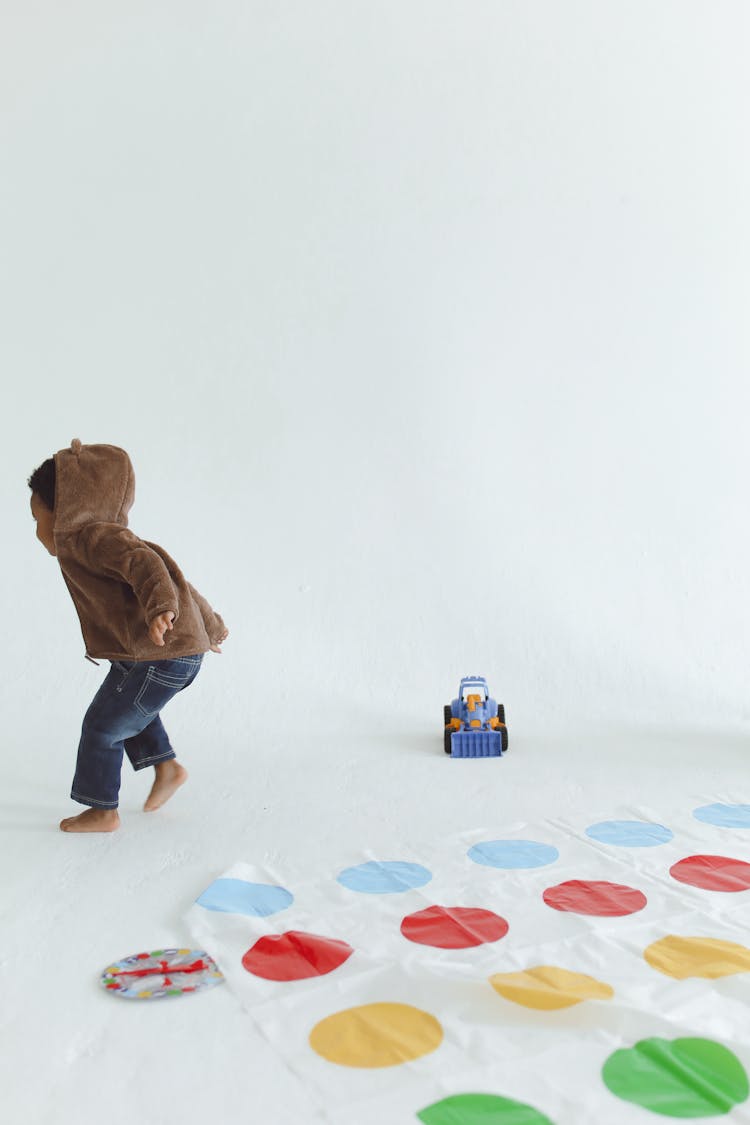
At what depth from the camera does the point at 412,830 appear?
1723mm

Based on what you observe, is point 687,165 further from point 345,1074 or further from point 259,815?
point 345,1074

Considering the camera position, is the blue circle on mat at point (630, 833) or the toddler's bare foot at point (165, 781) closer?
the blue circle on mat at point (630, 833)

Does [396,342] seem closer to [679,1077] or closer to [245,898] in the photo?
[245,898]

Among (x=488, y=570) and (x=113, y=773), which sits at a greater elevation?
(x=488, y=570)

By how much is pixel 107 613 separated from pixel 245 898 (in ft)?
1.94

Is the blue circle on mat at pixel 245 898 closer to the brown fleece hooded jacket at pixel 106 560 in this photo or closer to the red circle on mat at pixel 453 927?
the red circle on mat at pixel 453 927

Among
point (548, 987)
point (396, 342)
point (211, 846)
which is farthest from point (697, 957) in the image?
point (396, 342)

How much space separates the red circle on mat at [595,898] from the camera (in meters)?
1.34

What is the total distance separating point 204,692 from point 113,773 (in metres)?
0.71

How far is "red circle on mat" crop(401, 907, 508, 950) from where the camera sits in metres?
1.26

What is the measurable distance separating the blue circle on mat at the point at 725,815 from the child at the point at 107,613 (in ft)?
2.96

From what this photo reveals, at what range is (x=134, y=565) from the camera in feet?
5.64

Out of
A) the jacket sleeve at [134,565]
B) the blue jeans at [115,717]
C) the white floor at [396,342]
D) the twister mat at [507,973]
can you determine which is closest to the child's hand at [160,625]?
the jacket sleeve at [134,565]

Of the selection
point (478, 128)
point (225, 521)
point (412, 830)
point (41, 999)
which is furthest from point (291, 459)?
point (41, 999)
